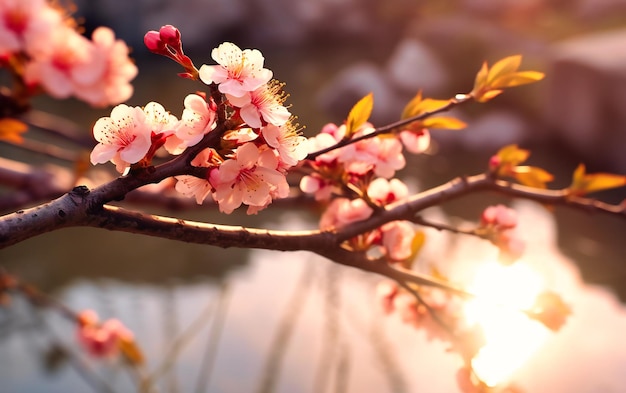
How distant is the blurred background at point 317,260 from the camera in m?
0.73

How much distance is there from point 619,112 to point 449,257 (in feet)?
3.03

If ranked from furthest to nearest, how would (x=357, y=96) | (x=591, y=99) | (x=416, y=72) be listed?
(x=416, y=72), (x=357, y=96), (x=591, y=99)

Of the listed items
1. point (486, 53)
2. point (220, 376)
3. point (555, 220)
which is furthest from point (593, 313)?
point (486, 53)

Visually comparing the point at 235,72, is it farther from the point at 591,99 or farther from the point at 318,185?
the point at 591,99

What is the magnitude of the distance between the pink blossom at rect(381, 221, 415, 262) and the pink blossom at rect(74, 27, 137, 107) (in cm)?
20

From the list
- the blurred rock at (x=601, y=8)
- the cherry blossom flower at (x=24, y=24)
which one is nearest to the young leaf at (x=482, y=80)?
the cherry blossom flower at (x=24, y=24)

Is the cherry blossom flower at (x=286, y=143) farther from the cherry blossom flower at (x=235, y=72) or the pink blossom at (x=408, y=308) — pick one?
the pink blossom at (x=408, y=308)

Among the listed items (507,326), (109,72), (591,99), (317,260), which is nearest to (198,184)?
(109,72)

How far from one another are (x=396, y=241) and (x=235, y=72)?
0.12m

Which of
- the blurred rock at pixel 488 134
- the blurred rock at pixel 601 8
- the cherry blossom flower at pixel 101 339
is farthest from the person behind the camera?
the blurred rock at pixel 601 8

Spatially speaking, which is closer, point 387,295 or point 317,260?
point 387,295

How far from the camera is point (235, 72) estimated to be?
0.17 m

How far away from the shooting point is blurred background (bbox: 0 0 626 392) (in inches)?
28.8

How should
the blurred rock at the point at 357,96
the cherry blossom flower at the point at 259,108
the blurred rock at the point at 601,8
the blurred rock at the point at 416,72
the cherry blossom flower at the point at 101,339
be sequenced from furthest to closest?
1. the blurred rock at the point at 601,8
2. the blurred rock at the point at 416,72
3. the blurred rock at the point at 357,96
4. the cherry blossom flower at the point at 101,339
5. the cherry blossom flower at the point at 259,108
